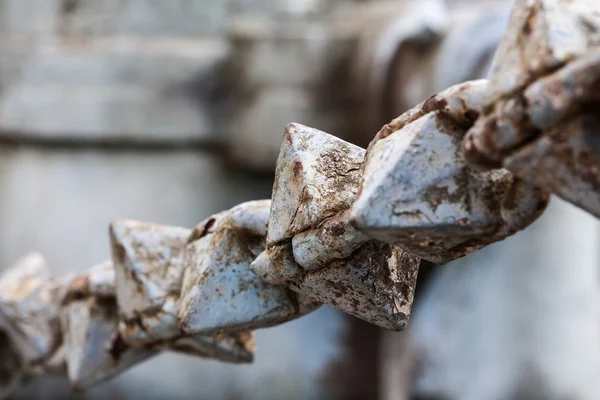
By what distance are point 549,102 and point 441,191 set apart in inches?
2.4

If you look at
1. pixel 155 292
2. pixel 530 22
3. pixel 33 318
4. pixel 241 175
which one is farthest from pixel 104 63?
pixel 530 22

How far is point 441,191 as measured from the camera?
0.97 feet

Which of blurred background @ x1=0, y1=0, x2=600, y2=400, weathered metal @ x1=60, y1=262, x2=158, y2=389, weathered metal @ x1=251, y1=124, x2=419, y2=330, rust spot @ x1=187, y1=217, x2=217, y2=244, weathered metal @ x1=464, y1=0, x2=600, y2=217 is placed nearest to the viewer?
weathered metal @ x1=464, y1=0, x2=600, y2=217

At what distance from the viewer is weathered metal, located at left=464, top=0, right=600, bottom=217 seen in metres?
0.24

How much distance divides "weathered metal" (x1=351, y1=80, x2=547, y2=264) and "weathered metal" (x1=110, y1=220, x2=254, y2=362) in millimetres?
230

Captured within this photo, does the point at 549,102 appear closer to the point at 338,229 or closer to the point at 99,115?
the point at 338,229

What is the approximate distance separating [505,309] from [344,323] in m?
0.23

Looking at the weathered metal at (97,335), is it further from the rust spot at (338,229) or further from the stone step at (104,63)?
the stone step at (104,63)

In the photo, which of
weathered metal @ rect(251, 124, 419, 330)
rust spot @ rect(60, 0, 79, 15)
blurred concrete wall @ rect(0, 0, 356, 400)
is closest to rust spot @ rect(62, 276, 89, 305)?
weathered metal @ rect(251, 124, 419, 330)

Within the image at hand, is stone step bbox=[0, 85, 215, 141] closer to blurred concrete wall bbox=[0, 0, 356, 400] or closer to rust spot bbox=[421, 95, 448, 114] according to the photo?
blurred concrete wall bbox=[0, 0, 356, 400]

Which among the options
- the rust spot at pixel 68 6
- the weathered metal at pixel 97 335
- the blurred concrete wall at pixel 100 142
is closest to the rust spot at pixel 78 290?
the weathered metal at pixel 97 335

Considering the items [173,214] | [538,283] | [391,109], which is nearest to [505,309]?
[538,283]

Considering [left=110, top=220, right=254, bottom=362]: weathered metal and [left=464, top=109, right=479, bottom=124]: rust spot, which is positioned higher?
[left=464, top=109, right=479, bottom=124]: rust spot

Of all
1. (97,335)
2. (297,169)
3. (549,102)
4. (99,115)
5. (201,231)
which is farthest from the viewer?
(99,115)
